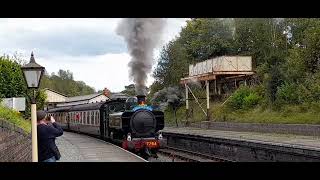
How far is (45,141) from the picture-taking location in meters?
7.04

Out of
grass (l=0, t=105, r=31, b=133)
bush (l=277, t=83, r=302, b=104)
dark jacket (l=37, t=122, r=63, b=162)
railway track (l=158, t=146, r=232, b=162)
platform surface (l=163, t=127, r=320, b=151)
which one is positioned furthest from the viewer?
bush (l=277, t=83, r=302, b=104)

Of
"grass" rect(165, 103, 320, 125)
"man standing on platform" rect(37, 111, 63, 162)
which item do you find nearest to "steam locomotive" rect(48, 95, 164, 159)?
"grass" rect(165, 103, 320, 125)

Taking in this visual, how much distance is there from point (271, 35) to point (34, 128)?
30189mm

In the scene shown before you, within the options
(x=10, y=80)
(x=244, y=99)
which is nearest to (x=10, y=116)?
(x=10, y=80)

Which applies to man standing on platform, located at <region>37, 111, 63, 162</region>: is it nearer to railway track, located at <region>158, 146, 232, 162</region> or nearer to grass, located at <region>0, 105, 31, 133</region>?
grass, located at <region>0, 105, 31, 133</region>

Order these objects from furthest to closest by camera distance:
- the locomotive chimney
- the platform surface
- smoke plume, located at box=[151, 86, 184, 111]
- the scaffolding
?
smoke plume, located at box=[151, 86, 184, 111] < the scaffolding < the locomotive chimney < the platform surface

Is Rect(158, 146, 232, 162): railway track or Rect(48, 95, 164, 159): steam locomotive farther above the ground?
Rect(48, 95, 164, 159): steam locomotive

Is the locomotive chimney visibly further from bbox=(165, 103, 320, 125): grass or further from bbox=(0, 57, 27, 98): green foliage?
bbox=(165, 103, 320, 125): grass

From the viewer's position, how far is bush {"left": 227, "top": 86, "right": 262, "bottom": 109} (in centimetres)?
2700

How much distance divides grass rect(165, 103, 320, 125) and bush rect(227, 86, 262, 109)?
0.38m

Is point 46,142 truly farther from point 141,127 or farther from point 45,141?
point 141,127

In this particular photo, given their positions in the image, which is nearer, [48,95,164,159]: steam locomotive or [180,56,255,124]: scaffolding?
[48,95,164,159]: steam locomotive

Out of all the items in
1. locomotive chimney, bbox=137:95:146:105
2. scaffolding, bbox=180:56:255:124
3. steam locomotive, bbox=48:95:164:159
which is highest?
scaffolding, bbox=180:56:255:124

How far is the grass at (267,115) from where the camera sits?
19980 millimetres
